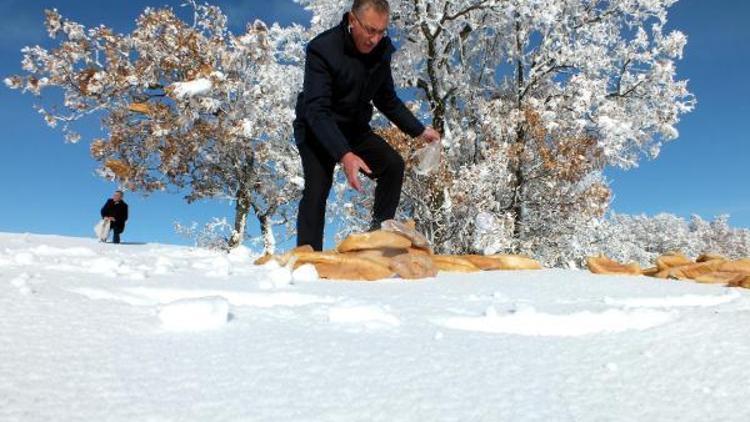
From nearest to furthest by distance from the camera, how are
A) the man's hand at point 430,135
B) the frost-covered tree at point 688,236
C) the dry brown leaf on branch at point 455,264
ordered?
the dry brown leaf on branch at point 455,264 < the man's hand at point 430,135 < the frost-covered tree at point 688,236

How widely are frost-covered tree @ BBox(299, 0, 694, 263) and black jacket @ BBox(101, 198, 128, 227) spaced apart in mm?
6556

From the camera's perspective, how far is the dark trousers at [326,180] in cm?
428

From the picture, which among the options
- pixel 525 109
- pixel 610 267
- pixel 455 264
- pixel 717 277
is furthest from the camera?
pixel 525 109

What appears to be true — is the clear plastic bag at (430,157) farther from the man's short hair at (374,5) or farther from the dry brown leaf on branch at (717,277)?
the dry brown leaf on branch at (717,277)

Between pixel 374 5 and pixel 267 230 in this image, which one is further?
pixel 267 230

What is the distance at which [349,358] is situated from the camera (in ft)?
4.33

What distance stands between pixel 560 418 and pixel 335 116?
3.37 metres

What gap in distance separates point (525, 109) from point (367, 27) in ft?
32.6

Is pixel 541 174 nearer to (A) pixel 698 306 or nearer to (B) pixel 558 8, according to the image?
(B) pixel 558 8

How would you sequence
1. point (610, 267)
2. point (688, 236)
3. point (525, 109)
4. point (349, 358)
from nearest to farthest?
point (349, 358)
point (610, 267)
point (525, 109)
point (688, 236)

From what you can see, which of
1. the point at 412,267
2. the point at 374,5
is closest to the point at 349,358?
the point at 412,267

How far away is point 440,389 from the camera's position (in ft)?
3.72

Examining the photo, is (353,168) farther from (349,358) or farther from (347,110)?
(349,358)

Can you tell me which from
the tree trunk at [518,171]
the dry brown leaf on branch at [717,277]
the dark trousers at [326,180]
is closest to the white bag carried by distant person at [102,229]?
the tree trunk at [518,171]
